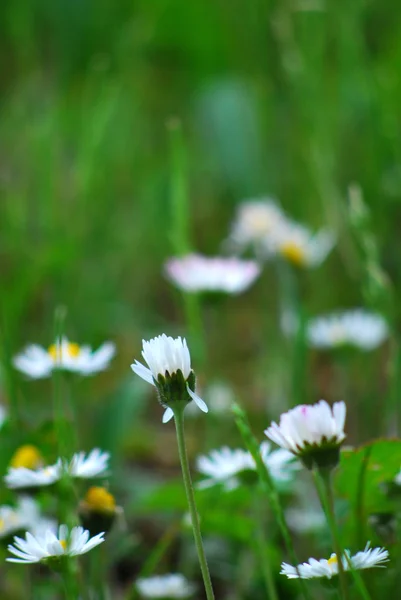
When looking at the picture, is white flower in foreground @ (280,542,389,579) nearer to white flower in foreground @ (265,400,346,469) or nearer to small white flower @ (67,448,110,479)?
white flower in foreground @ (265,400,346,469)

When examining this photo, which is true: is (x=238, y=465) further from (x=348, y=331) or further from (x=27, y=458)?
(x=348, y=331)

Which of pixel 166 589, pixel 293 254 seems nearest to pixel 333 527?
pixel 166 589

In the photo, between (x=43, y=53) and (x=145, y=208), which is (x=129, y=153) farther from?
(x=43, y=53)

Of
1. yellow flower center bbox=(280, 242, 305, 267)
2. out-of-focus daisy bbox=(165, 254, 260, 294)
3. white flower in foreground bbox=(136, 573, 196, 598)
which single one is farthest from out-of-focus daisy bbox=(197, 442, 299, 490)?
yellow flower center bbox=(280, 242, 305, 267)

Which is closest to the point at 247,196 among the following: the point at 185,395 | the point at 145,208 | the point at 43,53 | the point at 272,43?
the point at 145,208

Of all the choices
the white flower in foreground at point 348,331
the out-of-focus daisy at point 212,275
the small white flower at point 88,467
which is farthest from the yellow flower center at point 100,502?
the white flower in foreground at point 348,331

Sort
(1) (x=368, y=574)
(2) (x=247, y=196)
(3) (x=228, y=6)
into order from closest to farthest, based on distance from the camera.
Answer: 1. (1) (x=368, y=574)
2. (2) (x=247, y=196)
3. (3) (x=228, y=6)
